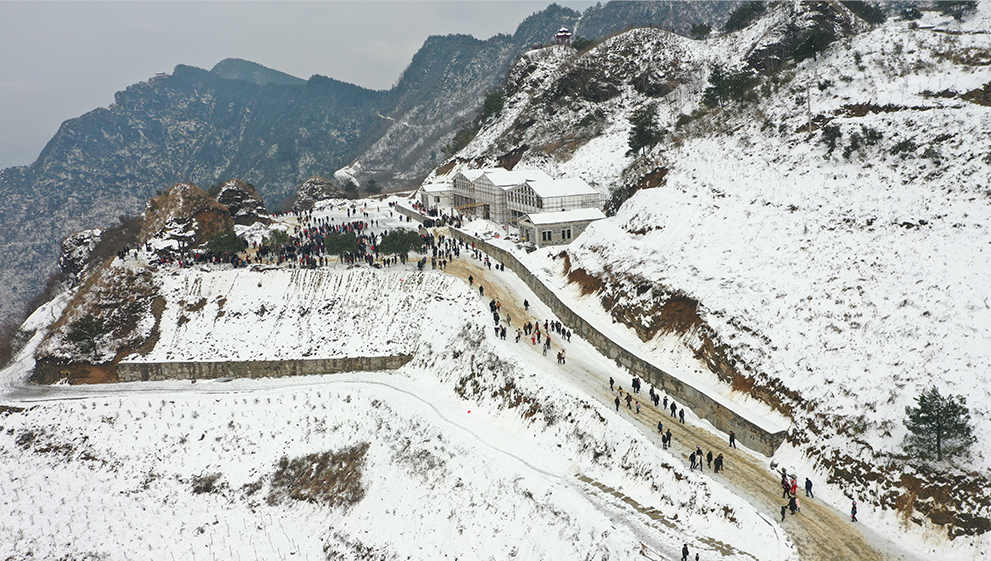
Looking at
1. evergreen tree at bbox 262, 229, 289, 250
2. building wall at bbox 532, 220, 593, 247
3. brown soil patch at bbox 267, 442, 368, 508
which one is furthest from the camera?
evergreen tree at bbox 262, 229, 289, 250

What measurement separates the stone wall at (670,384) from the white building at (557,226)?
299 inches

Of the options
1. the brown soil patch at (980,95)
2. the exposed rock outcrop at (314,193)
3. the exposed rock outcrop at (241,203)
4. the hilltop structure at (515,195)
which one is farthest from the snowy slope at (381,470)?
the exposed rock outcrop at (314,193)

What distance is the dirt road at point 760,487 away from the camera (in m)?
17.5

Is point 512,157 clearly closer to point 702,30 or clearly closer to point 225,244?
point 225,244

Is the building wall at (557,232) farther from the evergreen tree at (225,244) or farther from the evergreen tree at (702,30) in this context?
the evergreen tree at (702,30)

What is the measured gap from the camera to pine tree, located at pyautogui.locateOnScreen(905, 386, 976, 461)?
18.0 metres

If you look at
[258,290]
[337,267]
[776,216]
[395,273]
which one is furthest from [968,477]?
[258,290]

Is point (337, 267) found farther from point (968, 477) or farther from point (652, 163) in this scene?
point (968, 477)

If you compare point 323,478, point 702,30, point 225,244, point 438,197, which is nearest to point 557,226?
point 438,197

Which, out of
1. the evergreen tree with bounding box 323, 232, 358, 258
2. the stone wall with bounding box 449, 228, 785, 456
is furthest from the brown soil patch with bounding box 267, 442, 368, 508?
the evergreen tree with bounding box 323, 232, 358, 258

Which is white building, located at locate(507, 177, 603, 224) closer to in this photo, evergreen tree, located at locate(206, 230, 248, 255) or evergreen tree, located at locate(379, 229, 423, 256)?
evergreen tree, located at locate(379, 229, 423, 256)

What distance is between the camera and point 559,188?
2224 inches

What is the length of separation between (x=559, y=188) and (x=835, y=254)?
31.8 meters

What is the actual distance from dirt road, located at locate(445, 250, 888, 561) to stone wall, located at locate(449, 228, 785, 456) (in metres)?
0.79
